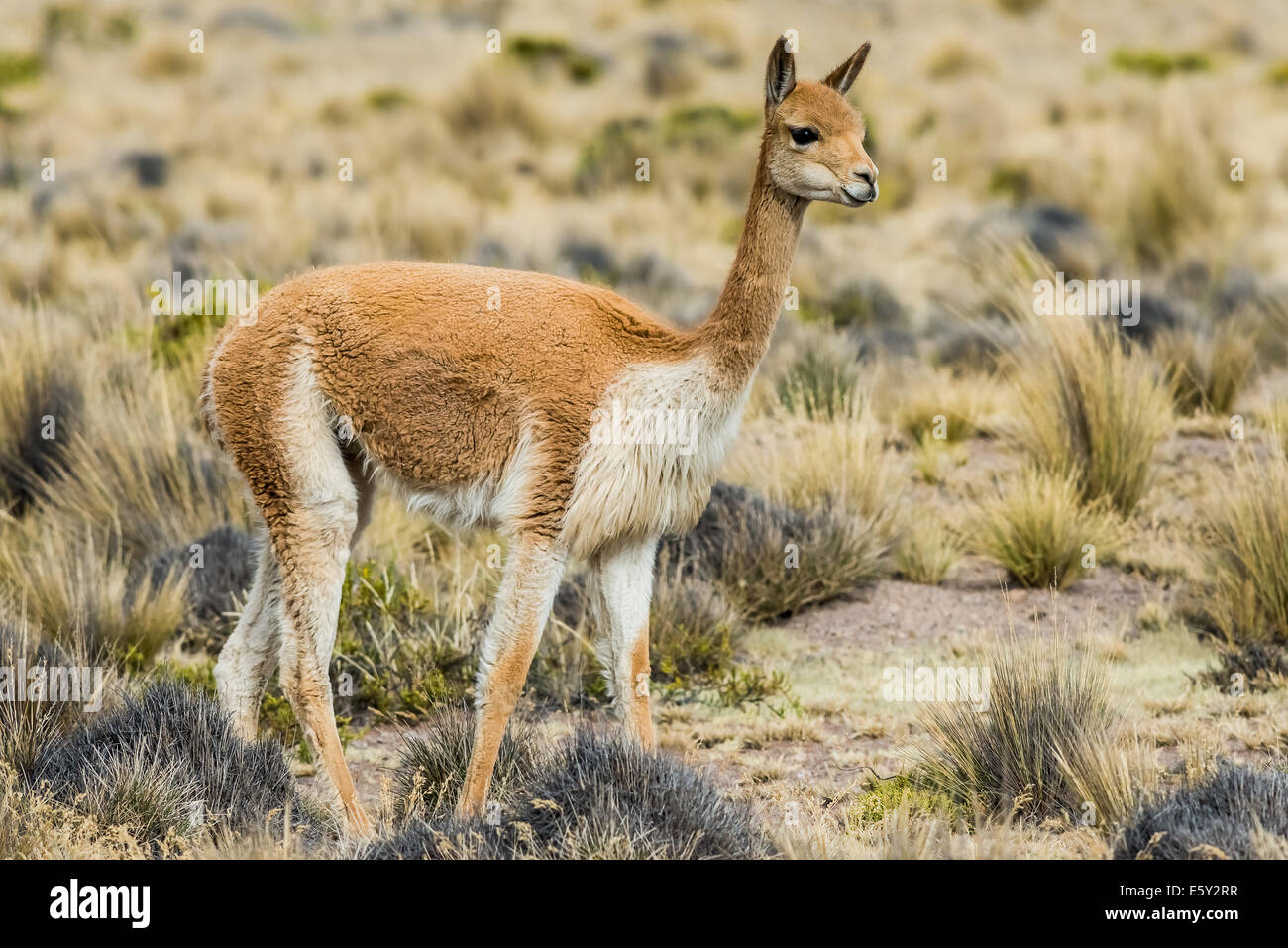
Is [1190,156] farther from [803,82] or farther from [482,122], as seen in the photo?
[803,82]

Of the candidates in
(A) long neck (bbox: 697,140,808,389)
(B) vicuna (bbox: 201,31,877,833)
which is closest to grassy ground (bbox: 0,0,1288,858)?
(B) vicuna (bbox: 201,31,877,833)

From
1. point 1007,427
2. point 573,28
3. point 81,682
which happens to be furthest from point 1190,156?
point 573,28

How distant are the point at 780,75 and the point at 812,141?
26 cm

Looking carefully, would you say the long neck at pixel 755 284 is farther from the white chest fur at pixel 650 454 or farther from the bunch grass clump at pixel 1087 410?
the bunch grass clump at pixel 1087 410

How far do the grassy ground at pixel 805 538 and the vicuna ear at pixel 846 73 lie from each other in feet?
6.17

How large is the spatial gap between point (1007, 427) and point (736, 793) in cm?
454

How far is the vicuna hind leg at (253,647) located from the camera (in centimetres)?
553

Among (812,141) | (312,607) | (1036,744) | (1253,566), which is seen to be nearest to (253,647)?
(312,607)

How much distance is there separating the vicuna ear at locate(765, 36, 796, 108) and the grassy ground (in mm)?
1888

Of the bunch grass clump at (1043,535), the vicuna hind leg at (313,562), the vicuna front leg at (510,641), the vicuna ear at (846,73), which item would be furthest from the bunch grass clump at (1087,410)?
the vicuna hind leg at (313,562)

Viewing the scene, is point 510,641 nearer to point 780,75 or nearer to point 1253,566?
point 780,75

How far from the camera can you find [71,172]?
19.5 m

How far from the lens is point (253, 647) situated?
5.56 m
